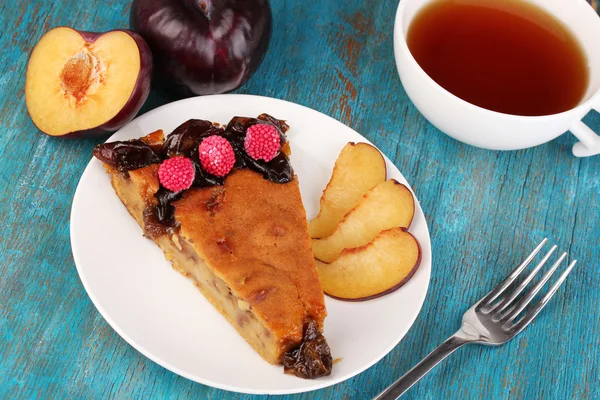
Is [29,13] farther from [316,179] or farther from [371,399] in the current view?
[371,399]

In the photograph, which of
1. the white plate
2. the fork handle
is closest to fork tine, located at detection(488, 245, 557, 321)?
the fork handle

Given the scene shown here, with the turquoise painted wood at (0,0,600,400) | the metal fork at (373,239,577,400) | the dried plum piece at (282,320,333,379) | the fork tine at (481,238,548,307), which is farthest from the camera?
the fork tine at (481,238,548,307)

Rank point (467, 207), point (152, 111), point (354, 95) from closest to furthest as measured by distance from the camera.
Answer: point (152, 111) → point (467, 207) → point (354, 95)

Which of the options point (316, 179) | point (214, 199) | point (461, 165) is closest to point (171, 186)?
point (214, 199)

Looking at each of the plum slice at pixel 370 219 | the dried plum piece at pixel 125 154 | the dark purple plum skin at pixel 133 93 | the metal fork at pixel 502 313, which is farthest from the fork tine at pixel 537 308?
the dark purple plum skin at pixel 133 93

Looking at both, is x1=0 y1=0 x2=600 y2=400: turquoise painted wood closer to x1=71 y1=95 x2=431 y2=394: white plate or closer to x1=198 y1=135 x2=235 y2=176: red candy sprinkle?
x1=71 y1=95 x2=431 y2=394: white plate

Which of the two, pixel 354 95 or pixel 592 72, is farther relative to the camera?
pixel 354 95

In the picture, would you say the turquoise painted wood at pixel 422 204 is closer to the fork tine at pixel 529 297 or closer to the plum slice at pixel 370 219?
the fork tine at pixel 529 297
